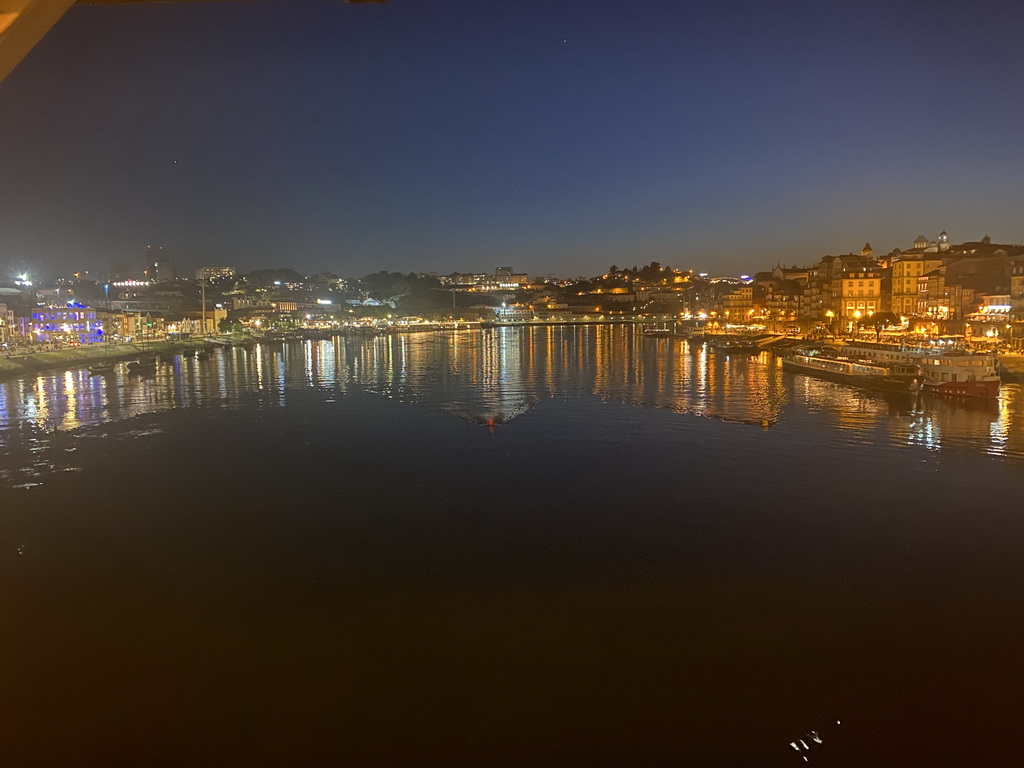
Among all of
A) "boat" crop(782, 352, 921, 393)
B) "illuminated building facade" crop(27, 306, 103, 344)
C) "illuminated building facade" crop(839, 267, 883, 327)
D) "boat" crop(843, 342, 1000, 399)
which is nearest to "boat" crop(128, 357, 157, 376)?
"illuminated building facade" crop(27, 306, 103, 344)

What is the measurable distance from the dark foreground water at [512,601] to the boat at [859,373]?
3316 mm

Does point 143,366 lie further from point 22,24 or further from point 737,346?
point 22,24

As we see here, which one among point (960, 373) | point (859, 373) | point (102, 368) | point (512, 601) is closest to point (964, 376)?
point (960, 373)

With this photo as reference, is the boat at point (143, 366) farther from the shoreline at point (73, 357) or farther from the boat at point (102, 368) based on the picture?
the shoreline at point (73, 357)

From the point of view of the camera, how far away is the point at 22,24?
0.62m

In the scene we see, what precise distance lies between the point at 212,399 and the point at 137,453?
137 inches

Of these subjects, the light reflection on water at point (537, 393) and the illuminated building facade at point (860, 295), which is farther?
the illuminated building facade at point (860, 295)

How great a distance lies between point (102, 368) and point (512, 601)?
13.0 meters

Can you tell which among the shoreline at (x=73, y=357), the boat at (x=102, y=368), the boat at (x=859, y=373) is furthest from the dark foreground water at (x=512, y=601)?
the shoreline at (x=73, y=357)

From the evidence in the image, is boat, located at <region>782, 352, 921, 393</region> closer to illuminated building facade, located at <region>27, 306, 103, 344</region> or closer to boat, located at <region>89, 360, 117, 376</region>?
boat, located at <region>89, 360, 117, 376</region>

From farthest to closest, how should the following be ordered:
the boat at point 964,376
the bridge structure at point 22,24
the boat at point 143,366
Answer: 1. the boat at point 143,366
2. the boat at point 964,376
3. the bridge structure at point 22,24

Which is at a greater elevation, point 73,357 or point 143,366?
point 73,357

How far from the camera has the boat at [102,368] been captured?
12.3 meters

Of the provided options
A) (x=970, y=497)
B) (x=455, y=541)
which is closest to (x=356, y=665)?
(x=455, y=541)
